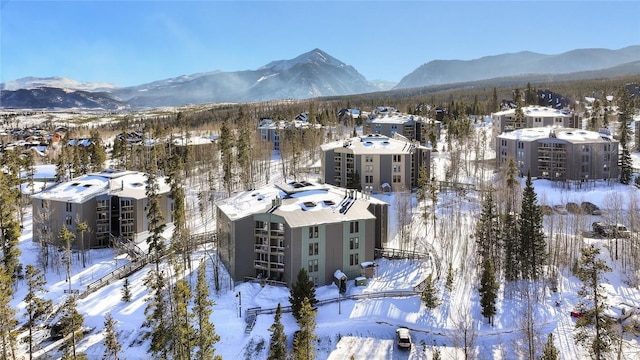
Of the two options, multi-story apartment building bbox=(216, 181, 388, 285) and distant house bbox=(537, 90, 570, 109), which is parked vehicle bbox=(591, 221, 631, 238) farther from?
distant house bbox=(537, 90, 570, 109)

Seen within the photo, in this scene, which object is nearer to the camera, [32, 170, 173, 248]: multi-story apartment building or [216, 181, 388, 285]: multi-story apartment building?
[216, 181, 388, 285]: multi-story apartment building

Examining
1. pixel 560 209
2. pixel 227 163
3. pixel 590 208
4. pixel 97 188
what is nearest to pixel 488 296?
pixel 560 209

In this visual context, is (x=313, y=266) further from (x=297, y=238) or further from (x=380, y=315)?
(x=380, y=315)

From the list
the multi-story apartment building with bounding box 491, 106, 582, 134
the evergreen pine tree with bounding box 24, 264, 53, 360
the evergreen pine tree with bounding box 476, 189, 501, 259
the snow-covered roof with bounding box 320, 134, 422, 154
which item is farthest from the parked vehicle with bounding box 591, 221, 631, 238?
the evergreen pine tree with bounding box 24, 264, 53, 360

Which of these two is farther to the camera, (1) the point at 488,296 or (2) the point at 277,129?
(2) the point at 277,129

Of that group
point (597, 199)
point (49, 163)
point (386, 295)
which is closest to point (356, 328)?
point (386, 295)
